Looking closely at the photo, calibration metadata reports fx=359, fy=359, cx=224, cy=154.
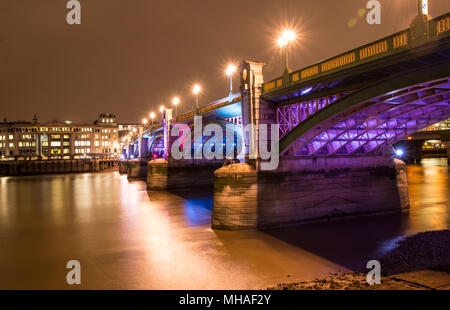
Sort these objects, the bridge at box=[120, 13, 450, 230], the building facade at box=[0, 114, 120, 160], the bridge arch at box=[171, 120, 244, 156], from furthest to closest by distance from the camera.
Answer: the building facade at box=[0, 114, 120, 160]
the bridge arch at box=[171, 120, 244, 156]
the bridge at box=[120, 13, 450, 230]

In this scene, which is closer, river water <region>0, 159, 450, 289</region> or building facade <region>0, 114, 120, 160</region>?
river water <region>0, 159, 450, 289</region>

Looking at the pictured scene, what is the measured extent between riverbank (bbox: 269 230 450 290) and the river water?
1.14 meters

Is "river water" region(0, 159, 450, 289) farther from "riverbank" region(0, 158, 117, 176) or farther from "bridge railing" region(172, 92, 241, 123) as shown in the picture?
"riverbank" region(0, 158, 117, 176)

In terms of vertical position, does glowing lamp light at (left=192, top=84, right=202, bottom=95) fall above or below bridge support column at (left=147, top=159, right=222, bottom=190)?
above

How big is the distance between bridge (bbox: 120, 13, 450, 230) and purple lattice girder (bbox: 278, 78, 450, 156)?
0.16 feet

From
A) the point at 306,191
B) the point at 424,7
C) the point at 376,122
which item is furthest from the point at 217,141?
the point at 424,7

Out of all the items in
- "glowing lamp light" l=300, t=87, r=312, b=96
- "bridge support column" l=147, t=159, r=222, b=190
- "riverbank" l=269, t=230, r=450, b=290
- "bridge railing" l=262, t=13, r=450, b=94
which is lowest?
"riverbank" l=269, t=230, r=450, b=290

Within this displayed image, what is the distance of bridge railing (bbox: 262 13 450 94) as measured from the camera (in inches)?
392

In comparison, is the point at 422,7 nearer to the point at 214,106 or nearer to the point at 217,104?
the point at 217,104

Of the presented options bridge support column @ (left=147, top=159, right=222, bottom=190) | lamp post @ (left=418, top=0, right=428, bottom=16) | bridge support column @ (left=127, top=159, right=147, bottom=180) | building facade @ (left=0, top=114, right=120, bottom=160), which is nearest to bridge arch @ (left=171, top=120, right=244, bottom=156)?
bridge support column @ (left=147, top=159, right=222, bottom=190)

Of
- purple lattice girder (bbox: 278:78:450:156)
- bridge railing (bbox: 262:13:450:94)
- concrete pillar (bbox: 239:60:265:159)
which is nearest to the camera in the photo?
bridge railing (bbox: 262:13:450:94)

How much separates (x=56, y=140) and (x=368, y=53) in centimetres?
12434

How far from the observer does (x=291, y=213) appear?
18578mm
